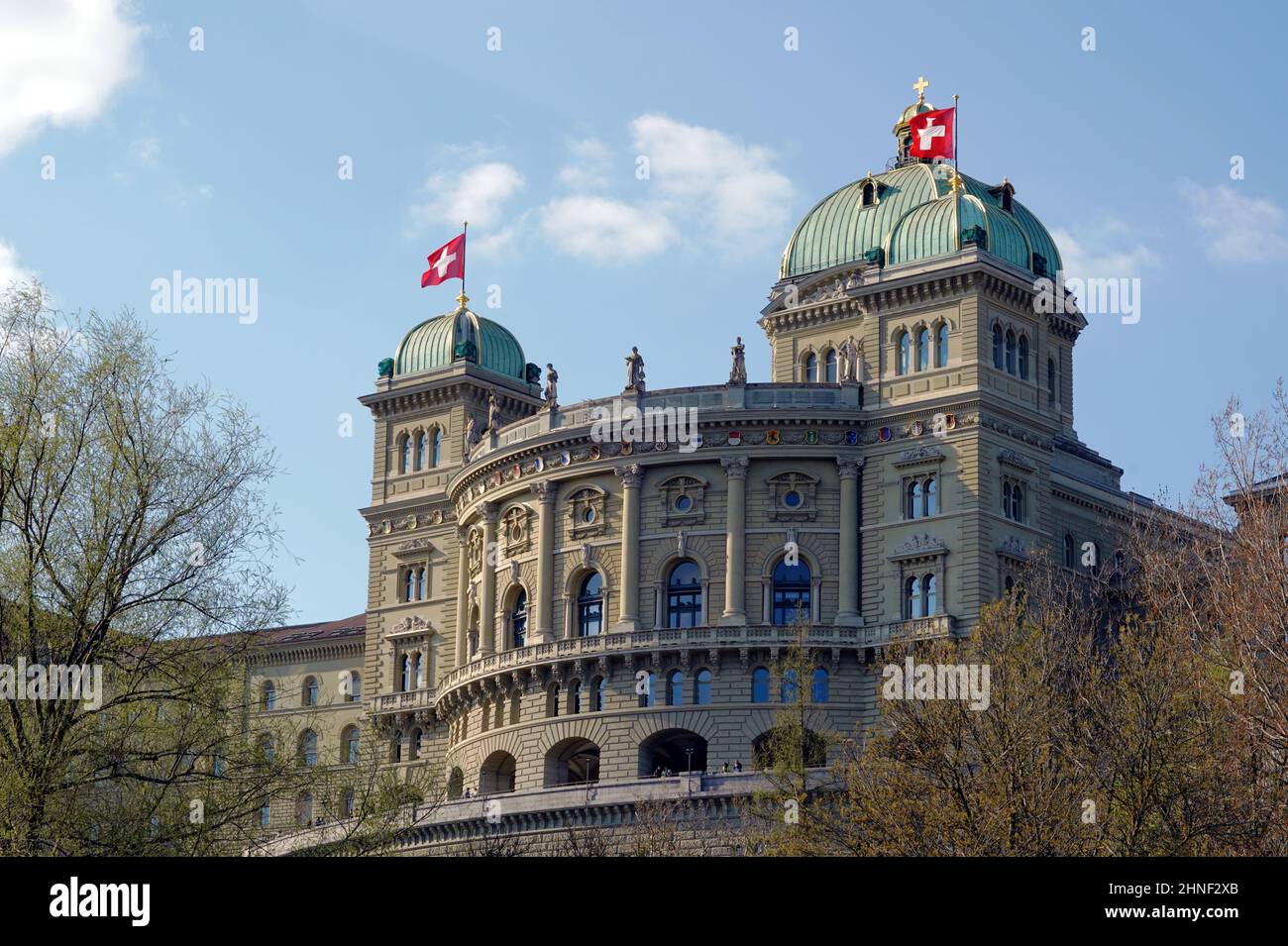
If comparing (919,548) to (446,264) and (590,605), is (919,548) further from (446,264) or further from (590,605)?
(446,264)

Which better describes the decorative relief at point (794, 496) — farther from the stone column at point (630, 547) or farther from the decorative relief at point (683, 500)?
the stone column at point (630, 547)

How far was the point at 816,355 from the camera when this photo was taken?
111250 mm

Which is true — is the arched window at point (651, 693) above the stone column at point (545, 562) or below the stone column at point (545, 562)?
below

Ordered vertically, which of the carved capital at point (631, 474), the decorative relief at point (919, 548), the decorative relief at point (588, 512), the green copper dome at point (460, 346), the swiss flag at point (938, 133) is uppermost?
the swiss flag at point (938, 133)

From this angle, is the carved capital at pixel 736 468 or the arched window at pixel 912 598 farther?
the carved capital at pixel 736 468

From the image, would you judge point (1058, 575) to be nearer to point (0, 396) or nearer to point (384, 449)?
point (384, 449)

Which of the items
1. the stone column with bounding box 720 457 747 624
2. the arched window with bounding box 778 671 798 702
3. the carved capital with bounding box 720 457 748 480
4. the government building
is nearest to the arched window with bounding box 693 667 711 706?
the government building

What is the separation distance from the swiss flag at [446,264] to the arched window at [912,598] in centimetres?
3377

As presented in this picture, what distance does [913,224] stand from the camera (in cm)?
10569

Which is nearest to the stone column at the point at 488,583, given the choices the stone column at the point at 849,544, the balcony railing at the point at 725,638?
the balcony railing at the point at 725,638

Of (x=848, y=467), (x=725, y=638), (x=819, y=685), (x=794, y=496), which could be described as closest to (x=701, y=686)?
(x=725, y=638)

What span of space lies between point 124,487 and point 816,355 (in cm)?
7109

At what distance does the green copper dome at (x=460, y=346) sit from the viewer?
12150 centimetres
